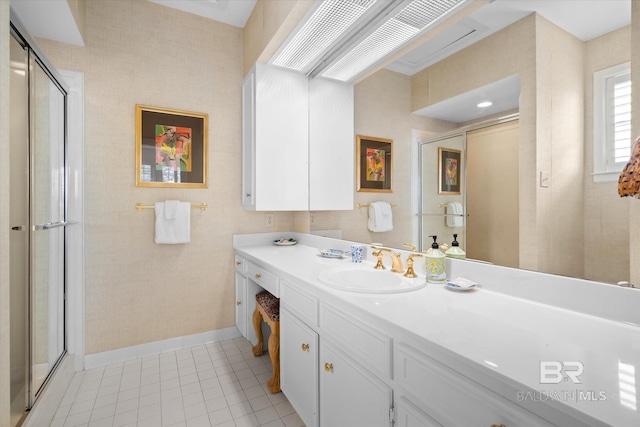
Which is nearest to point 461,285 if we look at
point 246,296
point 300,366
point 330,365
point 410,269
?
point 410,269

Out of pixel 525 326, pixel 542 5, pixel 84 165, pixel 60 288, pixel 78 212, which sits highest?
pixel 542 5

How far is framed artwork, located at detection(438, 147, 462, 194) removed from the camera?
1321 mm

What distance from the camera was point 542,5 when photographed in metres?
1.01

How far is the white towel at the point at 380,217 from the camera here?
1698mm

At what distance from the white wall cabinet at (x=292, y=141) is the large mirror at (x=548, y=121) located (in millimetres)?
812

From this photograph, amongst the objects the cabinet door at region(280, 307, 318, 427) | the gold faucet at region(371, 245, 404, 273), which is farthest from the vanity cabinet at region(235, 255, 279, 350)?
the gold faucet at region(371, 245, 404, 273)

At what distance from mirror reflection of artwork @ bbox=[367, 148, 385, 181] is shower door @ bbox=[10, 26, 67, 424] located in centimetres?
175

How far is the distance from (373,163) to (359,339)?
1.08 m

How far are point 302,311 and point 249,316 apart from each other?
1074 millimetres

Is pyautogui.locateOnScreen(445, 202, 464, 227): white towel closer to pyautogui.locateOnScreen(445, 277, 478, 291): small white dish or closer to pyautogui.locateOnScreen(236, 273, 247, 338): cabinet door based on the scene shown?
pyautogui.locateOnScreen(445, 277, 478, 291): small white dish

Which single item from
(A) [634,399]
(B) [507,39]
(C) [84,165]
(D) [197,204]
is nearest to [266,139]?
(D) [197,204]

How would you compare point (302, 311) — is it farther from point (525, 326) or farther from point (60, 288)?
point (60, 288)

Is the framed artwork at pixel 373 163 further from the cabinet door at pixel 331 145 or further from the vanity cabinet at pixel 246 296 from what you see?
the vanity cabinet at pixel 246 296

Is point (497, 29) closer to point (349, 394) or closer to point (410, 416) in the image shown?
point (410, 416)
